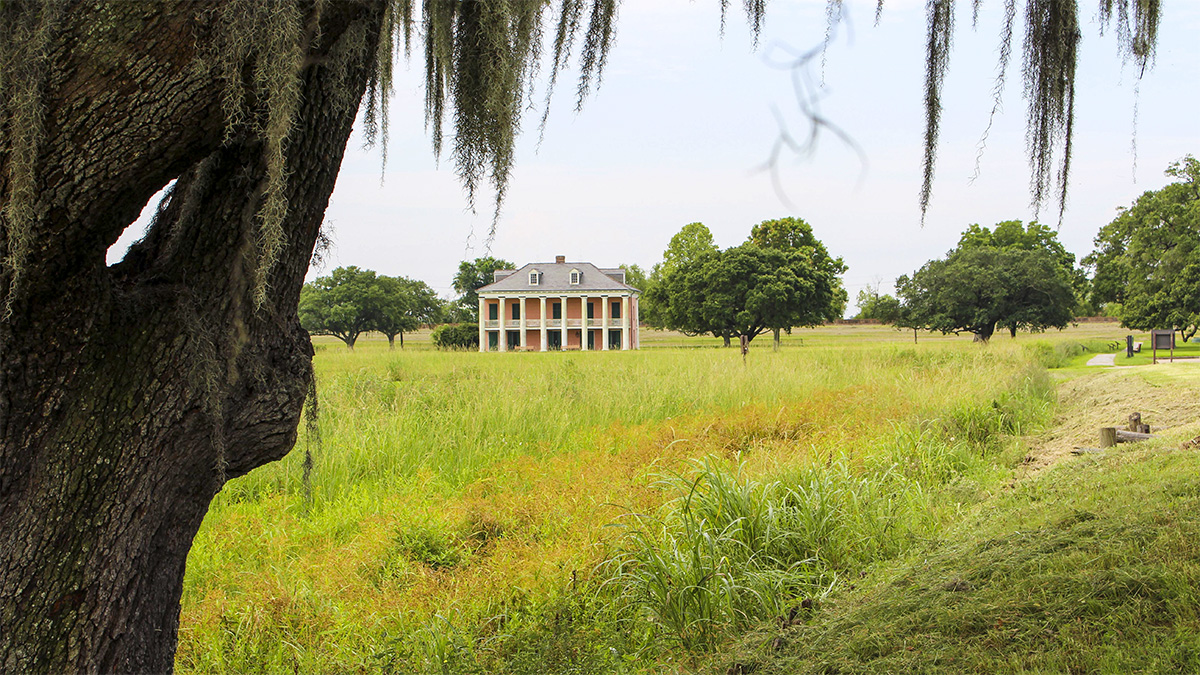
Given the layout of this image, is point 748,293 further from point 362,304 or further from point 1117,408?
point 1117,408

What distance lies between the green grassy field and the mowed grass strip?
0.8 inches

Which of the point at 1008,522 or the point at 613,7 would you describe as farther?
the point at 1008,522

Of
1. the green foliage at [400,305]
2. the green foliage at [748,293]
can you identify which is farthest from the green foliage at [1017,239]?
the green foliage at [400,305]

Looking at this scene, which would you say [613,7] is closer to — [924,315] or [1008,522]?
[1008,522]

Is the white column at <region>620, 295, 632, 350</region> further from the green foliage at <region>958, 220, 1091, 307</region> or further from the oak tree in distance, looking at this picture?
the oak tree in distance

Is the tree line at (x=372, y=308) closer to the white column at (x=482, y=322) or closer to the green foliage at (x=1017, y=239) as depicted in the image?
the white column at (x=482, y=322)

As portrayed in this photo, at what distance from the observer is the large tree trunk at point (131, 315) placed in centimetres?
153

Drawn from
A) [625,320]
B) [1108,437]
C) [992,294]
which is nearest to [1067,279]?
[992,294]

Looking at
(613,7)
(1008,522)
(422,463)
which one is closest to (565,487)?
(422,463)

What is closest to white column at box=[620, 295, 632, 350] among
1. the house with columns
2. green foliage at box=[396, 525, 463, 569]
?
the house with columns

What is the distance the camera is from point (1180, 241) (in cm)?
2670

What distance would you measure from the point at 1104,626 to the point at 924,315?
132 ft

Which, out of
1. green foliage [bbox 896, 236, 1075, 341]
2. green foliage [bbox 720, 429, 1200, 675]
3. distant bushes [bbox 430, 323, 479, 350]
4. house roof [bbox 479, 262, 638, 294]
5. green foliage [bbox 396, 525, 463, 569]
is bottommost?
green foliage [bbox 396, 525, 463, 569]

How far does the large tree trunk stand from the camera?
5.01ft
